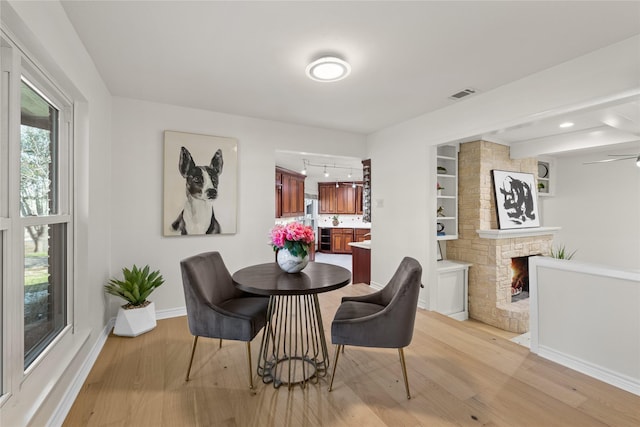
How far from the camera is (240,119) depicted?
142 inches

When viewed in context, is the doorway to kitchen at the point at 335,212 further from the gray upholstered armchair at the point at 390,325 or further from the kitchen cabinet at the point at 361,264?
the gray upholstered armchair at the point at 390,325

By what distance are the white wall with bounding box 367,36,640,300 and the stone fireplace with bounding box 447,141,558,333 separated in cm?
113

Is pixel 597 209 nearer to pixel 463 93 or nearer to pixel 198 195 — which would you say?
pixel 463 93

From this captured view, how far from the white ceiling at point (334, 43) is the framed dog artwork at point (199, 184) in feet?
1.75

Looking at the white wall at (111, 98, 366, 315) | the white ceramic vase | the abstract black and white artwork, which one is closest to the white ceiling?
the white wall at (111, 98, 366, 315)

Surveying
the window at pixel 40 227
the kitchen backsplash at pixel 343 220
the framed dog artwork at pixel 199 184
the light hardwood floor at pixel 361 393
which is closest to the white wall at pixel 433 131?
the light hardwood floor at pixel 361 393

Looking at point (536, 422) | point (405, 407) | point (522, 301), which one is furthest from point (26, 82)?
point (522, 301)

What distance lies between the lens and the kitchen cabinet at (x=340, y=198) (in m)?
9.00

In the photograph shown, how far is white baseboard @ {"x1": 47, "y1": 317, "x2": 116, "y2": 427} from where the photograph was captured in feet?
5.37

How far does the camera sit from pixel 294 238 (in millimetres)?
2160

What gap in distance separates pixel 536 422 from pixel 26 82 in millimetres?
3363

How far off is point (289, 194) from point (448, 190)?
351cm

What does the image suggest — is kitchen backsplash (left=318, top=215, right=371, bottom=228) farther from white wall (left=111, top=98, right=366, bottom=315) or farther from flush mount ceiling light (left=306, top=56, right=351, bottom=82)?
flush mount ceiling light (left=306, top=56, right=351, bottom=82)

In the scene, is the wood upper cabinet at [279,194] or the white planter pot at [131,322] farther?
the wood upper cabinet at [279,194]
